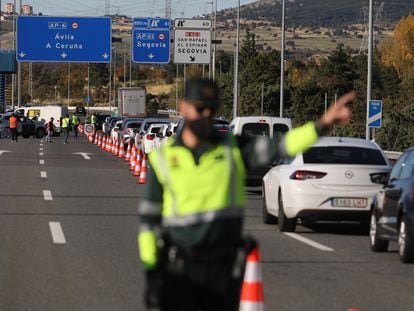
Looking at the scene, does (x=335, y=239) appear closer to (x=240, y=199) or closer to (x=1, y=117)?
(x=240, y=199)

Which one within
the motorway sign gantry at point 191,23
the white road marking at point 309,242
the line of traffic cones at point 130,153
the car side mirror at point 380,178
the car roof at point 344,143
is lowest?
the line of traffic cones at point 130,153

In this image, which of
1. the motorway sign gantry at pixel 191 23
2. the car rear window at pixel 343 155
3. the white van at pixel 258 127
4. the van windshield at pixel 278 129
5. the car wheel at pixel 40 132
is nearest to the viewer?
the car rear window at pixel 343 155

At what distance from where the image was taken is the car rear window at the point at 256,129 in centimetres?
2642

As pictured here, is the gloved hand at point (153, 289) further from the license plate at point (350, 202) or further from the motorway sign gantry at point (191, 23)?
the motorway sign gantry at point (191, 23)

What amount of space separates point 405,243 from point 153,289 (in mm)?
8038

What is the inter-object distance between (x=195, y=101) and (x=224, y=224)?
70 cm

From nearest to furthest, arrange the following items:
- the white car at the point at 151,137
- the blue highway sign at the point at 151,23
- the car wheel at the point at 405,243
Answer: the car wheel at the point at 405,243 → the white car at the point at 151,137 → the blue highway sign at the point at 151,23

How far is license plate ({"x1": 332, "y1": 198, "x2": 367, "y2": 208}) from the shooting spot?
16812 mm

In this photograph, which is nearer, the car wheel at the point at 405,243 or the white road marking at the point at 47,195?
the car wheel at the point at 405,243

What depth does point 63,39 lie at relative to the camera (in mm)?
55031

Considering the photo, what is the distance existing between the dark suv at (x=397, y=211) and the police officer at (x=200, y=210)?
7.41 meters

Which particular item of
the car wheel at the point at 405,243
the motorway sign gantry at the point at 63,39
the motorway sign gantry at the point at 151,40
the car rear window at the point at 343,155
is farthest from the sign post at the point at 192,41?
the car wheel at the point at 405,243

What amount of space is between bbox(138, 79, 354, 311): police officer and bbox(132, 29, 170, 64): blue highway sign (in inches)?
1974

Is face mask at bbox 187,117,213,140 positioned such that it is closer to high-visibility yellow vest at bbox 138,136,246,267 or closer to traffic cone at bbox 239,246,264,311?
high-visibility yellow vest at bbox 138,136,246,267
